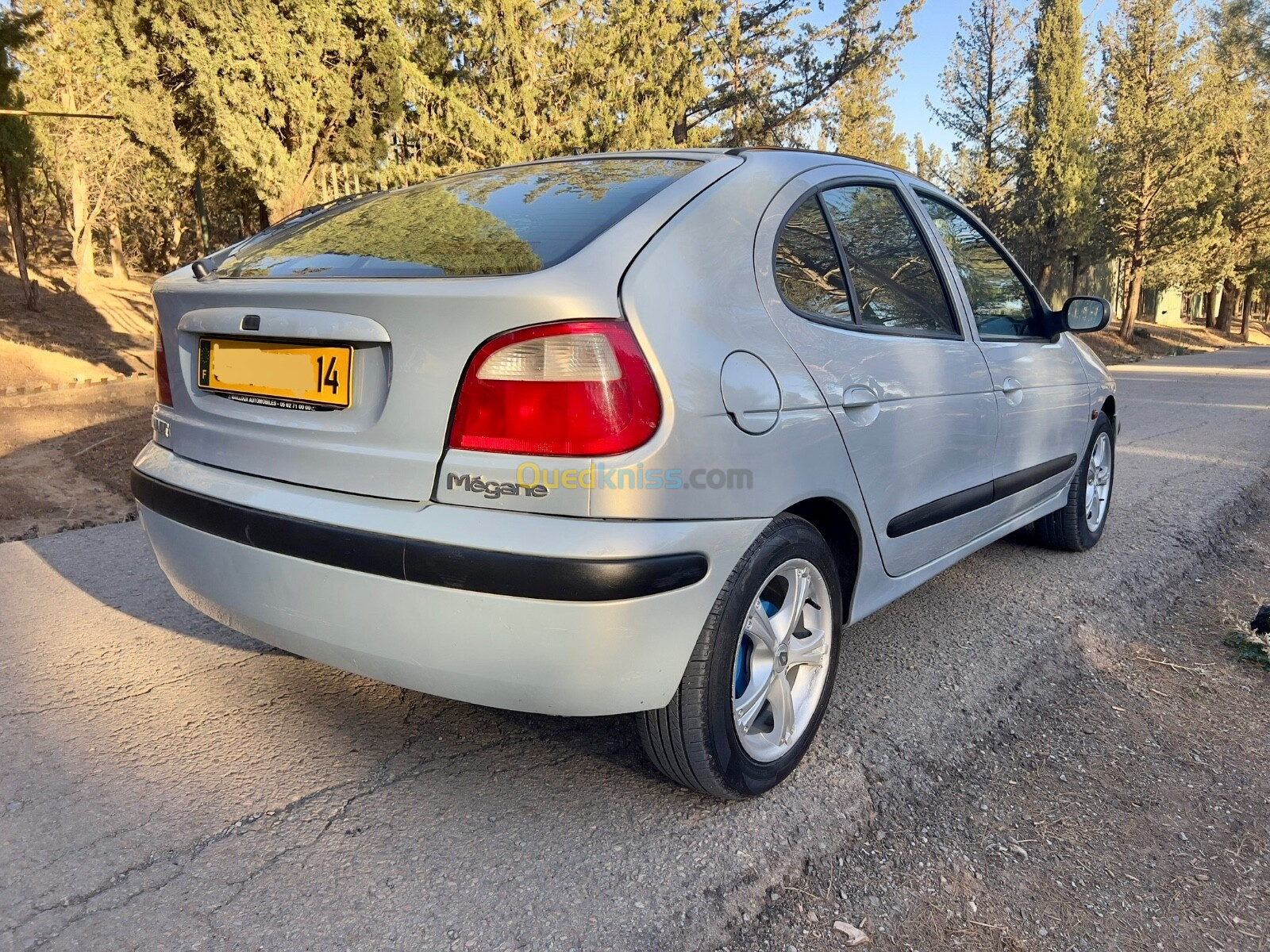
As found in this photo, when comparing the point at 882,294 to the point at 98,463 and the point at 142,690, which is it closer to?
the point at 142,690

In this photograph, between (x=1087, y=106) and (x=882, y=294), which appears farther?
(x=1087, y=106)

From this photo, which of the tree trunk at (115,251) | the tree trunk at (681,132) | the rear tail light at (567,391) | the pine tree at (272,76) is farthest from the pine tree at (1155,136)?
the tree trunk at (115,251)

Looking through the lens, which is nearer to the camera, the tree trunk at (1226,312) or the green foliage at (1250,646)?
the green foliage at (1250,646)

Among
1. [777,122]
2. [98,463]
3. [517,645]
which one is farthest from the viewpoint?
[777,122]

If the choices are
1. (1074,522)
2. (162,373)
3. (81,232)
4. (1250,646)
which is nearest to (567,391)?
(162,373)

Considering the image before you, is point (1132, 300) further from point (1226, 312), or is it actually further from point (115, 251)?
point (115, 251)

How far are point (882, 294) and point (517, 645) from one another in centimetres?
162

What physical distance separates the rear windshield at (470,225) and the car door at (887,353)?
16.2 inches

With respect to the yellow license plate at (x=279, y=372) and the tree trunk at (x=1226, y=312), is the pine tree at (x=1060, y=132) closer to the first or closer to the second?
the tree trunk at (x=1226, y=312)

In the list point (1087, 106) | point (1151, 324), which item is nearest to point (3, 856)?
point (1087, 106)

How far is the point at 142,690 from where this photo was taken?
8.63 feet

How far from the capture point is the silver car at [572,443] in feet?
5.71

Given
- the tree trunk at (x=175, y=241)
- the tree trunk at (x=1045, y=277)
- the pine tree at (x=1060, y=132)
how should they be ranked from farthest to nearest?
the tree trunk at (x=175, y=241)
the tree trunk at (x=1045, y=277)
the pine tree at (x=1060, y=132)

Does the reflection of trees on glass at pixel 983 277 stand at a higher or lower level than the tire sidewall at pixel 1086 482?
higher
